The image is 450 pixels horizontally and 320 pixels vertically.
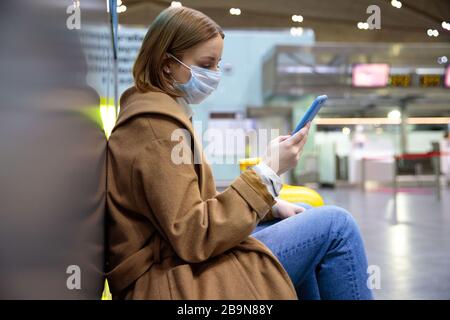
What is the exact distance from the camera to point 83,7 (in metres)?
0.68

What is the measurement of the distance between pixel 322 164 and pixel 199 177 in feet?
42.2

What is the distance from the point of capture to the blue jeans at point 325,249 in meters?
0.95

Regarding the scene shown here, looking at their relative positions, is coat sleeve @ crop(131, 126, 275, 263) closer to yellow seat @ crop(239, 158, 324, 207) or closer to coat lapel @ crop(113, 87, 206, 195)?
coat lapel @ crop(113, 87, 206, 195)

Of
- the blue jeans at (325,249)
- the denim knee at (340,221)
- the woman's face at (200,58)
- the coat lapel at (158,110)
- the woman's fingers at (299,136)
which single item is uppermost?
the woman's face at (200,58)

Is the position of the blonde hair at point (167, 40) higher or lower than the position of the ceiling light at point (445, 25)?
lower

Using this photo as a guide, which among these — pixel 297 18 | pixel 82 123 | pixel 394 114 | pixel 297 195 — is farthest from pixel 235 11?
pixel 394 114

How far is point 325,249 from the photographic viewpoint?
3.19ft

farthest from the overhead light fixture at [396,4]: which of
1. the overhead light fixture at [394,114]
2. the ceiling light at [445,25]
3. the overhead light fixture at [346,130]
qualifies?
the overhead light fixture at [346,130]

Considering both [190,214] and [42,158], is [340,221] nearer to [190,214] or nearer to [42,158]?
[190,214]

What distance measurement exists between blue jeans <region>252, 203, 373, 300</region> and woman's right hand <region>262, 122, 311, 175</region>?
0.13 m

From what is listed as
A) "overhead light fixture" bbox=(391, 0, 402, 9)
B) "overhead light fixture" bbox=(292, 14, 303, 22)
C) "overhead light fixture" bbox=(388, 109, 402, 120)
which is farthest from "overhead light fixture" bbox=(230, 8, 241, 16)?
"overhead light fixture" bbox=(388, 109, 402, 120)

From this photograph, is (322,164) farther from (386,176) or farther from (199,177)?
(199,177)

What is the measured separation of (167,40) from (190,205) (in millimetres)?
363

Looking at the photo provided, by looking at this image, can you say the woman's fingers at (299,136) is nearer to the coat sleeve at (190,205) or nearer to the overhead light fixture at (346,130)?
the coat sleeve at (190,205)
